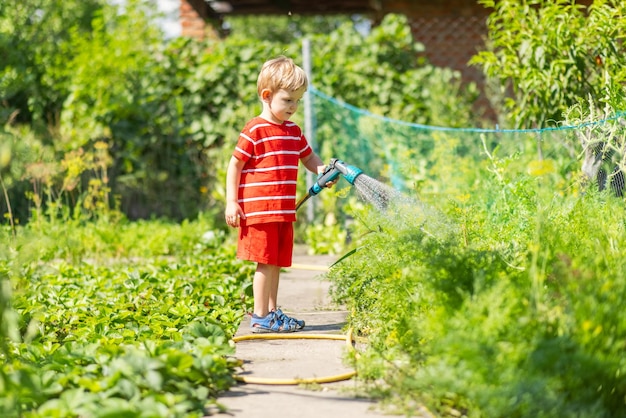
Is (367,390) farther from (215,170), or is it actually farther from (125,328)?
(215,170)

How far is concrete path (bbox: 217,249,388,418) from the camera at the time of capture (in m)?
2.73

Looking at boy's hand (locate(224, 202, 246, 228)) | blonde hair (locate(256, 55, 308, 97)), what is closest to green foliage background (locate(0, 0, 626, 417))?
boy's hand (locate(224, 202, 246, 228))

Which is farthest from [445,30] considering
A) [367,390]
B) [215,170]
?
[367,390]

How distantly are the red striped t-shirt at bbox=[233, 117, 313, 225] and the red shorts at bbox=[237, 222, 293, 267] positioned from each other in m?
0.05

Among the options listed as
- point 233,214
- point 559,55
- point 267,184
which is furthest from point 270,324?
point 559,55

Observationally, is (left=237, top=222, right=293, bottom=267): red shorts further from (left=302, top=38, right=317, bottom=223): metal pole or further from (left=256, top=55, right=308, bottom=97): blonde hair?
(left=302, top=38, right=317, bottom=223): metal pole

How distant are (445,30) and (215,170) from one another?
11.8ft

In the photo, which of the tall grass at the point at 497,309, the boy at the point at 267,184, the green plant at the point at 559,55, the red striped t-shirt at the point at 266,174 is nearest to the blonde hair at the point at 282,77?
the boy at the point at 267,184

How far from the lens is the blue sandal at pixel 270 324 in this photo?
4.02 m

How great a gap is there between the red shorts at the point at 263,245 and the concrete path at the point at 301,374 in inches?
13.8

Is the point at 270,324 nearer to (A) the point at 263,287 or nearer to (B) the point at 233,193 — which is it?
(A) the point at 263,287

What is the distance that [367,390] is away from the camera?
2.88m

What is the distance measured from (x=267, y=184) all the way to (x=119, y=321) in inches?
37.8

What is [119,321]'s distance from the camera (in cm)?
410
